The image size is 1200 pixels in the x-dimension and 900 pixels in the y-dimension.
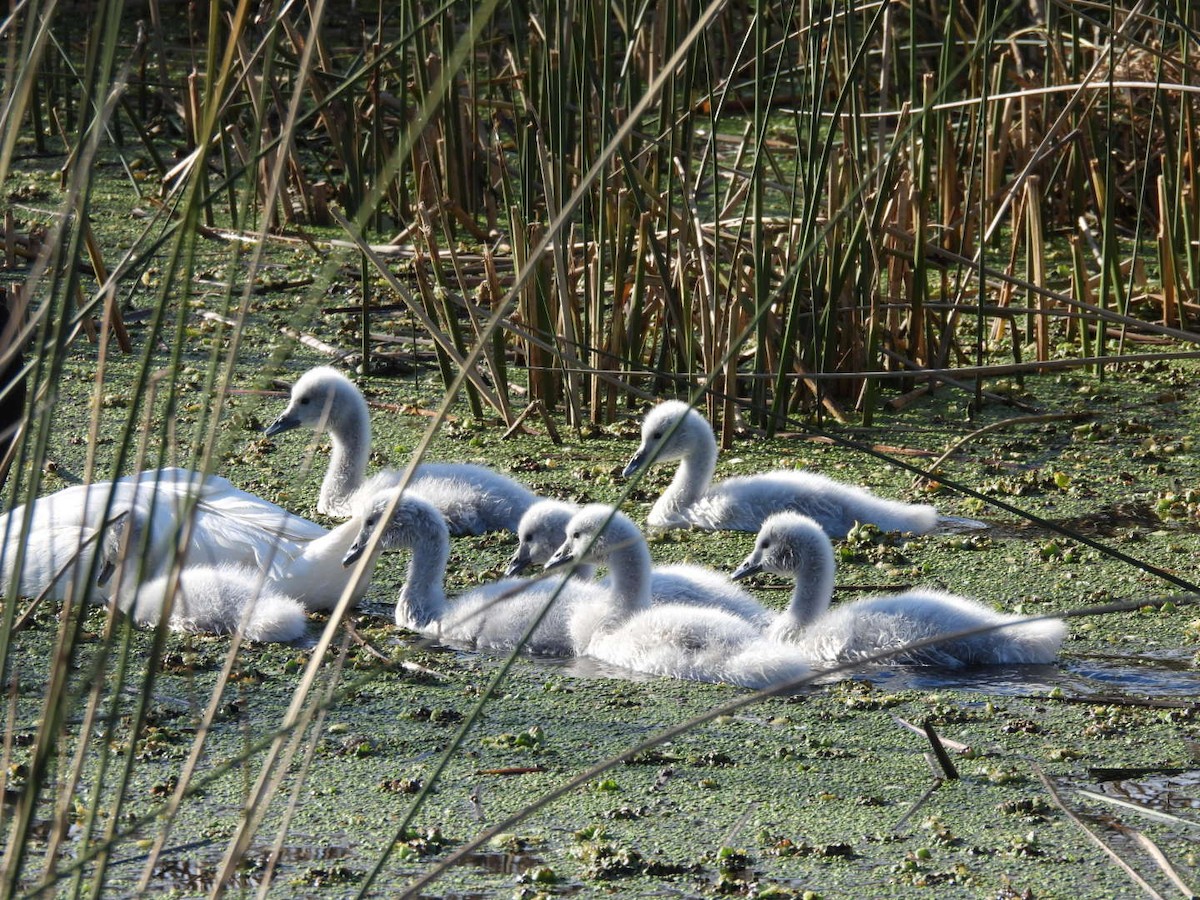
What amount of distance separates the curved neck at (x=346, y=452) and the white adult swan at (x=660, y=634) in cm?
100

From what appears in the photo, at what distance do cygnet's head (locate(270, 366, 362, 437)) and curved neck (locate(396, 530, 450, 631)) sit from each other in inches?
33.1

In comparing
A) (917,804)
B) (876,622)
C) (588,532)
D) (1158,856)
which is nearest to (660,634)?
(588,532)

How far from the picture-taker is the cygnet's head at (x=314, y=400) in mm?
4238

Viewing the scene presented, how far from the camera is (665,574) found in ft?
11.6

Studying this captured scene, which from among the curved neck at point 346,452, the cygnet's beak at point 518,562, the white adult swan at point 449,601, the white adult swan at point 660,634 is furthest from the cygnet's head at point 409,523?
the curved neck at point 346,452

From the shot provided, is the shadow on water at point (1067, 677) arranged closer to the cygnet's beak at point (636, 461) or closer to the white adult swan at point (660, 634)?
the white adult swan at point (660, 634)

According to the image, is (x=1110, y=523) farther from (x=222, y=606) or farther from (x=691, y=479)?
(x=222, y=606)

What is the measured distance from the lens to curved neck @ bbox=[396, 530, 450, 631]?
342 cm

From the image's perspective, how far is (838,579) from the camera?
3764 mm

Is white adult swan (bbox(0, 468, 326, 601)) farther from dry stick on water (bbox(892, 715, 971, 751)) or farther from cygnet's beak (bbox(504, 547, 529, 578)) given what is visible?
dry stick on water (bbox(892, 715, 971, 751))

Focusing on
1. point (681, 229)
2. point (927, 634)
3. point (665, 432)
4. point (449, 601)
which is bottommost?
point (449, 601)

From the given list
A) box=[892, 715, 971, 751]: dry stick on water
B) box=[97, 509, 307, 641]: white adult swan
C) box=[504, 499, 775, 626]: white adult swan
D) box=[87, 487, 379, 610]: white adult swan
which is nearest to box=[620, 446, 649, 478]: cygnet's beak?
box=[504, 499, 775, 626]: white adult swan

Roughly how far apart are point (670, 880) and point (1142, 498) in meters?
2.23

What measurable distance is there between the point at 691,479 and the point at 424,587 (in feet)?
2.85
